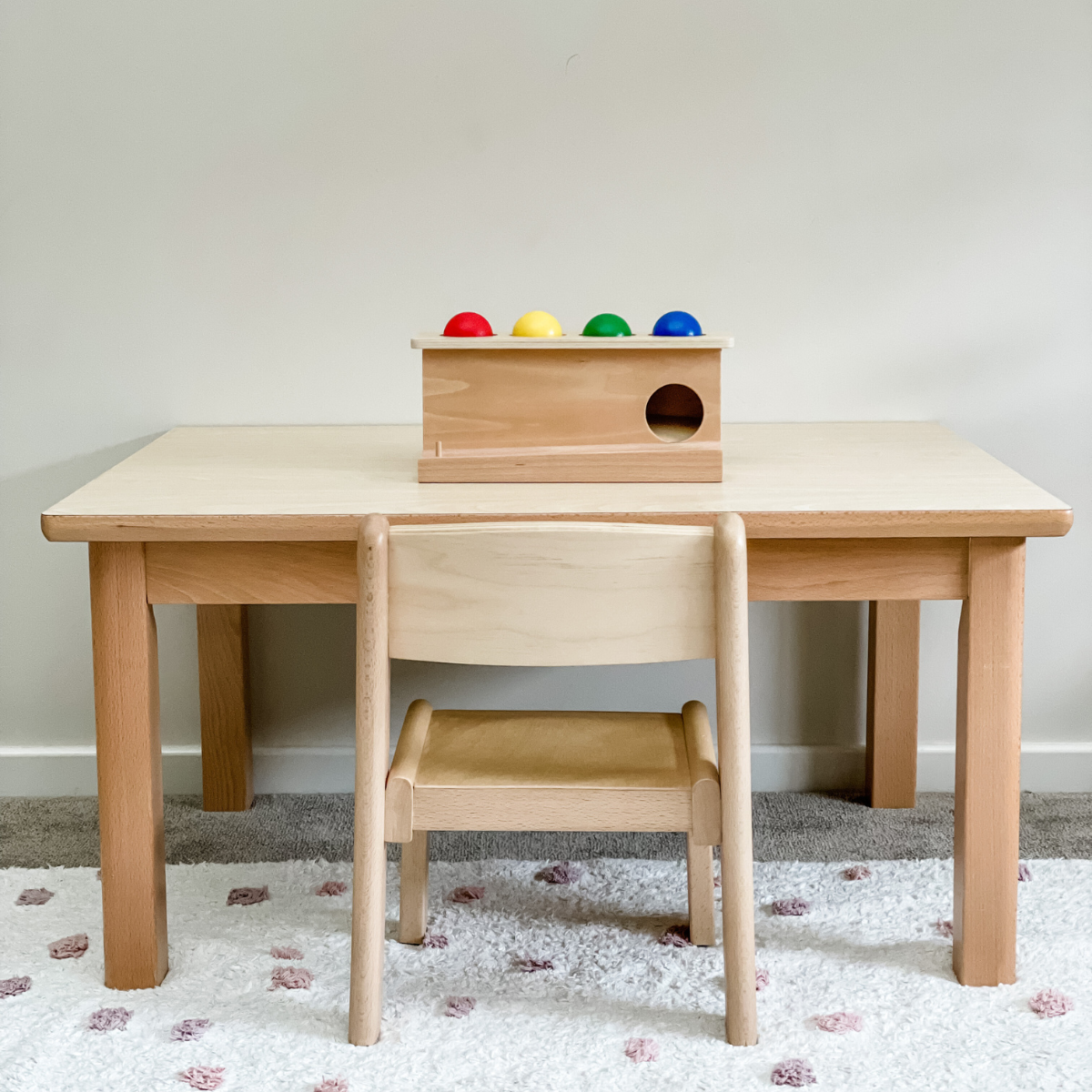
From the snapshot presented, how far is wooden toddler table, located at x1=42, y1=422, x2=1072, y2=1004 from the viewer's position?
4.79ft

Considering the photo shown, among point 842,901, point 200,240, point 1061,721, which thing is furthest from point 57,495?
point 1061,721

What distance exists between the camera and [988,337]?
2.16m

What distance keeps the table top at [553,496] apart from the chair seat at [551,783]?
0.29 metres

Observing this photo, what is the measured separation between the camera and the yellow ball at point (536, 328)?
5.54 feet

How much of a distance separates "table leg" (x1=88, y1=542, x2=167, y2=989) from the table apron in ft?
0.17

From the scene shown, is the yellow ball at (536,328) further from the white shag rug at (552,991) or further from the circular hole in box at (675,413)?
the white shag rug at (552,991)

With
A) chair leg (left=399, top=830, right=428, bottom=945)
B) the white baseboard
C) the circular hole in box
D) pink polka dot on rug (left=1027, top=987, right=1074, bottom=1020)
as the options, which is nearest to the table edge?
the circular hole in box

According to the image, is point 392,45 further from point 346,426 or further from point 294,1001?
point 294,1001

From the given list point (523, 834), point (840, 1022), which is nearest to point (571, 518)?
point (840, 1022)

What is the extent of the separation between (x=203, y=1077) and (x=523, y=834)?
0.80 m

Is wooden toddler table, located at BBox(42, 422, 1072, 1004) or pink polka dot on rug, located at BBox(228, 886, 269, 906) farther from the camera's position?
pink polka dot on rug, located at BBox(228, 886, 269, 906)

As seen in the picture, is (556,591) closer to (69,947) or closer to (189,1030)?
(189,1030)

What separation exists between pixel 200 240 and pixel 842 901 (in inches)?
60.0

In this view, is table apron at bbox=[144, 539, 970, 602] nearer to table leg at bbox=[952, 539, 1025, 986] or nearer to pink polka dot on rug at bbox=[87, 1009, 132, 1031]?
table leg at bbox=[952, 539, 1025, 986]
